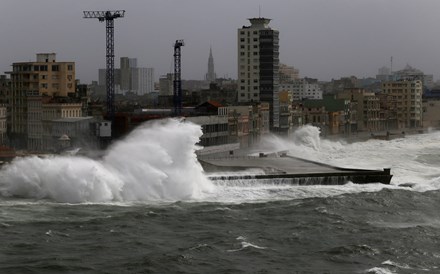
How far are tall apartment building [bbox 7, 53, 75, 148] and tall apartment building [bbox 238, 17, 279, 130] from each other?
34.9 metres

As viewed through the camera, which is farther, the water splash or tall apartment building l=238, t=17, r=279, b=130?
tall apartment building l=238, t=17, r=279, b=130

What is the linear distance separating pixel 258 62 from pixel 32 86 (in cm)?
4231

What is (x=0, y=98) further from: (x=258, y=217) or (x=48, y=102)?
(x=258, y=217)

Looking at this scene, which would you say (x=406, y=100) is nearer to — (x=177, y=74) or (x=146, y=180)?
(x=177, y=74)

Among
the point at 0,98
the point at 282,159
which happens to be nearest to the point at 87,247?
the point at 282,159

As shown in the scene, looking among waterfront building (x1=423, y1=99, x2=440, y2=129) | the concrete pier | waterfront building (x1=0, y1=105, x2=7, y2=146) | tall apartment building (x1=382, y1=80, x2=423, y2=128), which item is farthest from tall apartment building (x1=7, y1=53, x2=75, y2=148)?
waterfront building (x1=423, y1=99, x2=440, y2=129)

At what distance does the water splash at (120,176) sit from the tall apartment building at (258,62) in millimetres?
67340

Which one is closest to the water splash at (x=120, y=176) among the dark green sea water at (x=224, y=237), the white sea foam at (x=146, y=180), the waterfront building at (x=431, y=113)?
the white sea foam at (x=146, y=180)

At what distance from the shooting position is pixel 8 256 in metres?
36.3

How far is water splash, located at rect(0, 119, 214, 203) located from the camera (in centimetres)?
5147

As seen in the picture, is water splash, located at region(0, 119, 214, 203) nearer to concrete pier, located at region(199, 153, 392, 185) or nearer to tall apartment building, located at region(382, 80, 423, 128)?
concrete pier, located at region(199, 153, 392, 185)

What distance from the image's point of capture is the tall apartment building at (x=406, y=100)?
17025 cm

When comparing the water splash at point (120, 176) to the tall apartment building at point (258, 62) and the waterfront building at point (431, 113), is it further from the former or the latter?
the waterfront building at point (431, 113)

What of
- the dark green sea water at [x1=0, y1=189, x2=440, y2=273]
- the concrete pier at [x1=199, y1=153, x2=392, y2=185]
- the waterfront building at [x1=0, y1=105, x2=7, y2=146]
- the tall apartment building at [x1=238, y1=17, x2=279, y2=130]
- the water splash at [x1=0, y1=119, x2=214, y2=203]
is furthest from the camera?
the tall apartment building at [x1=238, y1=17, x2=279, y2=130]
